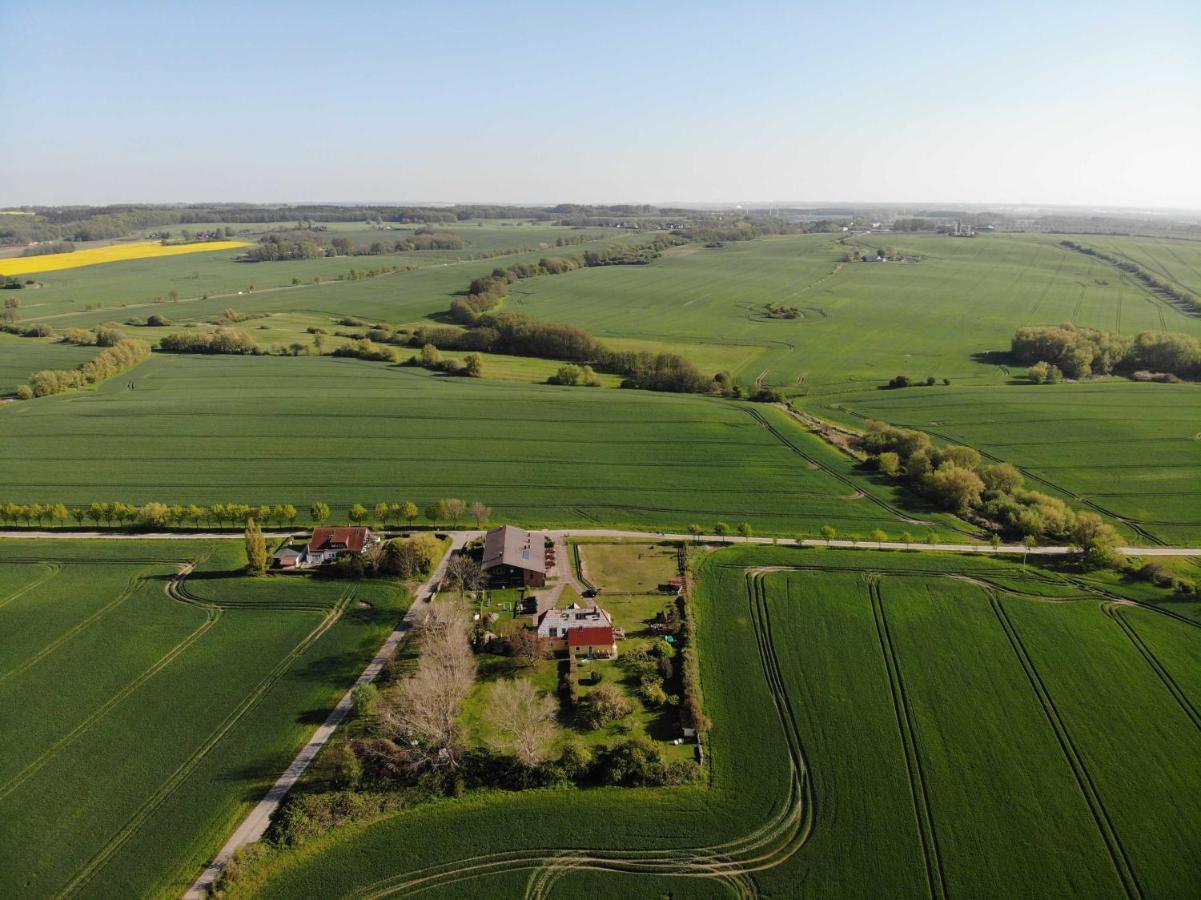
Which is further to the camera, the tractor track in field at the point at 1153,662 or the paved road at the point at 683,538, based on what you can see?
the paved road at the point at 683,538

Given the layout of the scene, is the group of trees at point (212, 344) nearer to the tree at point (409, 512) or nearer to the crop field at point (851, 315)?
the crop field at point (851, 315)

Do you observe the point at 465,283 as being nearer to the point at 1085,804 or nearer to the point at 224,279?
the point at 224,279

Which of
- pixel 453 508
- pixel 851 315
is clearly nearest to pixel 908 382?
pixel 851 315

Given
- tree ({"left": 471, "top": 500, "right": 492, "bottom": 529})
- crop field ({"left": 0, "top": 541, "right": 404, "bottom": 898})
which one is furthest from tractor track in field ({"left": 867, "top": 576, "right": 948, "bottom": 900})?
tree ({"left": 471, "top": 500, "right": 492, "bottom": 529})

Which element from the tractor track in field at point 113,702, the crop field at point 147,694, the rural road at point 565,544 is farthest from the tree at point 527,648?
the tractor track in field at point 113,702

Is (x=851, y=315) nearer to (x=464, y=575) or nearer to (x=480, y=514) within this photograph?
(x=480, y=514)

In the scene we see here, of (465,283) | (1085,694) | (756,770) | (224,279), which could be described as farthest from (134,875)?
(224,279)
